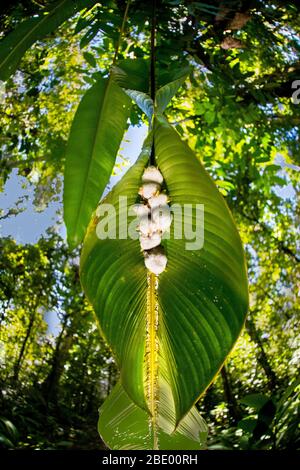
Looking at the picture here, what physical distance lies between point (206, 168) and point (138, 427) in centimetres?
113

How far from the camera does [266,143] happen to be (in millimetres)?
1254

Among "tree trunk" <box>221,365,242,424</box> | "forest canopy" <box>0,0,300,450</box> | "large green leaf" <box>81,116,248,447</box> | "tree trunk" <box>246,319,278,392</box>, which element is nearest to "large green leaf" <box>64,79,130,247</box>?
"large green leaf" <box>81,116,248,447</box>

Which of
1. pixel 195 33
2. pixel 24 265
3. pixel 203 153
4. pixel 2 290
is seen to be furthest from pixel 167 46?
pixel 24 265

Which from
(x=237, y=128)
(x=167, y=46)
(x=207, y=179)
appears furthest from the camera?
(x=237, y=128)

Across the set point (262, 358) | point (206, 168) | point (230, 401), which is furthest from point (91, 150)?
point (262, 358)

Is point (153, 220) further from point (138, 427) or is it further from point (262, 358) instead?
point (262, 358)

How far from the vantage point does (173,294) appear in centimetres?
23

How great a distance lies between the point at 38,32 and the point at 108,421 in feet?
0.91

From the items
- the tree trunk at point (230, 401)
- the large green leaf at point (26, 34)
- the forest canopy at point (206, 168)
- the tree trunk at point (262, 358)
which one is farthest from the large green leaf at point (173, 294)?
the tree trunk at point (262, 358)

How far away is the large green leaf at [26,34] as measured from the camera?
1.09 ft

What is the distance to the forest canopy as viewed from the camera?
0.83m

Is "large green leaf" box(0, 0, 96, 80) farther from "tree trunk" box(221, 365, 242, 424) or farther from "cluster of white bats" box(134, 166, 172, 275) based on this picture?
"tree trunk" box(221, 365, 242, 424)

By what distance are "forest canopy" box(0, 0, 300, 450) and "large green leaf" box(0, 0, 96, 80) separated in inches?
9.7

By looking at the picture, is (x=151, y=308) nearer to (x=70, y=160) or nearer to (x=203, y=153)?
(x=70, y=160)
